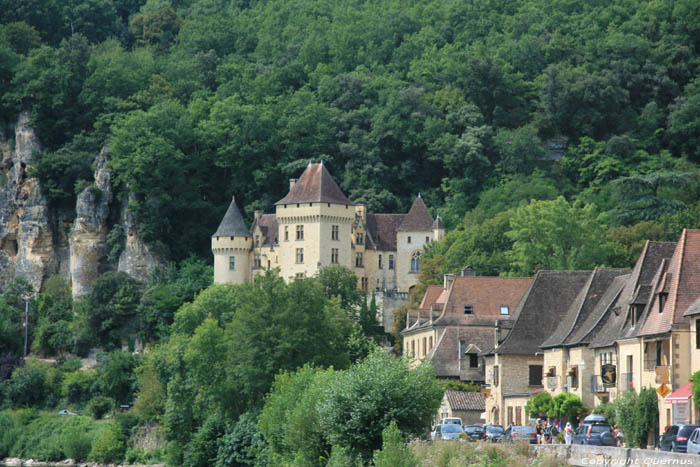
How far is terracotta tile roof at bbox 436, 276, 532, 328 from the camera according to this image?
77.9 meters

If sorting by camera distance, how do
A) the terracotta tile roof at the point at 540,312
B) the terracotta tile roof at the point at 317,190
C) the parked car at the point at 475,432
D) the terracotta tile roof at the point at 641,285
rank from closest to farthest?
the parked car at the point at 475,432
the terracotta tile roof at the point at 641,285
the terracotta tile roof at the point at 540,312
the terracotta tile roof at the point at 317,190

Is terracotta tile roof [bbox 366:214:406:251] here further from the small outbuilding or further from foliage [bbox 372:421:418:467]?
foliage [bbox 372:421:418:467]

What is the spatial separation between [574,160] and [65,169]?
4814 centimetres

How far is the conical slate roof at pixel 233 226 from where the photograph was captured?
11931 cm

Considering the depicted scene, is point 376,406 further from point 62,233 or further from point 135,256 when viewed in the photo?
point 62,233

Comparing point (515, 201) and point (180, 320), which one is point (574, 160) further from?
point (180, 320)

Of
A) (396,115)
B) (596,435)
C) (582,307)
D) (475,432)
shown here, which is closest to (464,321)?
(582,307)

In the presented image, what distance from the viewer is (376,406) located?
48750 millimetres

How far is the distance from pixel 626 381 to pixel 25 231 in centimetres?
8481

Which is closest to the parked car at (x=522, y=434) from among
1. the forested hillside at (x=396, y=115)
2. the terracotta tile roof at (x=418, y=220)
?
the forested hillside at (x=396, y=115)

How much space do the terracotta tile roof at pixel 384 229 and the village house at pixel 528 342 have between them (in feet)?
169

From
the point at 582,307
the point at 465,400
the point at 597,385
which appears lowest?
the point at 465,400

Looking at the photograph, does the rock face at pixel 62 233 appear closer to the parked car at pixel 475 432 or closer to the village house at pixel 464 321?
the village house at pixel 464 321

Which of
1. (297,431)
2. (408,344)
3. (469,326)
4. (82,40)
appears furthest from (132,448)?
(82,40)
